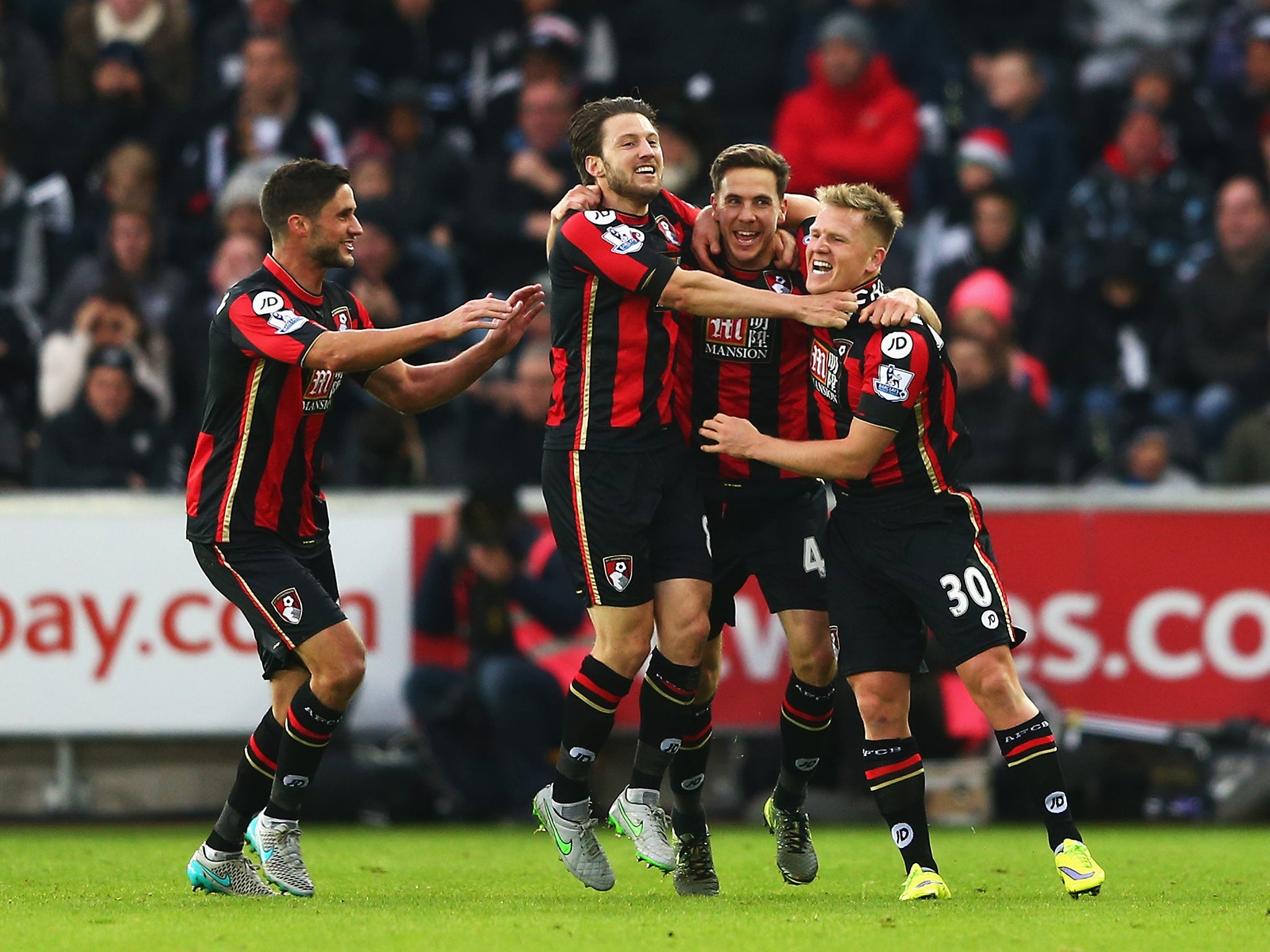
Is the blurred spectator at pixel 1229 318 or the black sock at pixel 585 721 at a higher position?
the blurred spectator at pixel 1229 318

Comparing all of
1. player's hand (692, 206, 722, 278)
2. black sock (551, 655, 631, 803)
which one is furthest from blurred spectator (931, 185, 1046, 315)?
black sock (551, 655, 631, 803)

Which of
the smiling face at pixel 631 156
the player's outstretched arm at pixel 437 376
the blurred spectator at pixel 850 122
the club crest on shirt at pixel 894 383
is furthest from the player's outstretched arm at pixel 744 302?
the blurred spectator at pixel 850 122

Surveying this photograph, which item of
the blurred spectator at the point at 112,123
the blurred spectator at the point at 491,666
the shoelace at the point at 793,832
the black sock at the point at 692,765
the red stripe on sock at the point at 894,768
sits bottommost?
the blurred spectator at the point at 491,666

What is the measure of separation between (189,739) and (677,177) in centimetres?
456

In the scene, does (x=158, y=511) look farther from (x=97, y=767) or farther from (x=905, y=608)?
(x=905, y=608)

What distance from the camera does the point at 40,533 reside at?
1163 cm

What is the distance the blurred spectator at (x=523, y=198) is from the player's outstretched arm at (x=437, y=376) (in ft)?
19.0

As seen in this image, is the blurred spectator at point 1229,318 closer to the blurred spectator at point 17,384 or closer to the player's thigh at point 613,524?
the player's thigh at point 613,524

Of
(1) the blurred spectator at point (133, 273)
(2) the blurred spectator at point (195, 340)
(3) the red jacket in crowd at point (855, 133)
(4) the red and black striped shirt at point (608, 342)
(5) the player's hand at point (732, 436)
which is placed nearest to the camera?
(5) the player's hand at point (732, 436)

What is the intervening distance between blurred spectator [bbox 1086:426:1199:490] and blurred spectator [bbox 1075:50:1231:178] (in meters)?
3.13

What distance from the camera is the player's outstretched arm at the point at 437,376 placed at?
26.3 feet

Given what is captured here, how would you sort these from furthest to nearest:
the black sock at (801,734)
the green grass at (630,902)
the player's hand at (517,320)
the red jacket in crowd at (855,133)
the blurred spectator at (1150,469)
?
1. the red jacket in crowd at (855,133)
2. the blurred spectator at (1150,469)
3. the black sock at (801,734)
4. the player's hand at (517,320)
5. the green grass at (630,902)

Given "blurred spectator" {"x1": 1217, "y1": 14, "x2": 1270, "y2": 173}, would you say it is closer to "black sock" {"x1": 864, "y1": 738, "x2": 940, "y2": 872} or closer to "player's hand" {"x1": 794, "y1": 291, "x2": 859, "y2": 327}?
"player's hand" {"x1": 794, "y1": 291, "x2": 859, "y2": 327}

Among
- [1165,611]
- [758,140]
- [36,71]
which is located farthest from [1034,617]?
[36,71]
